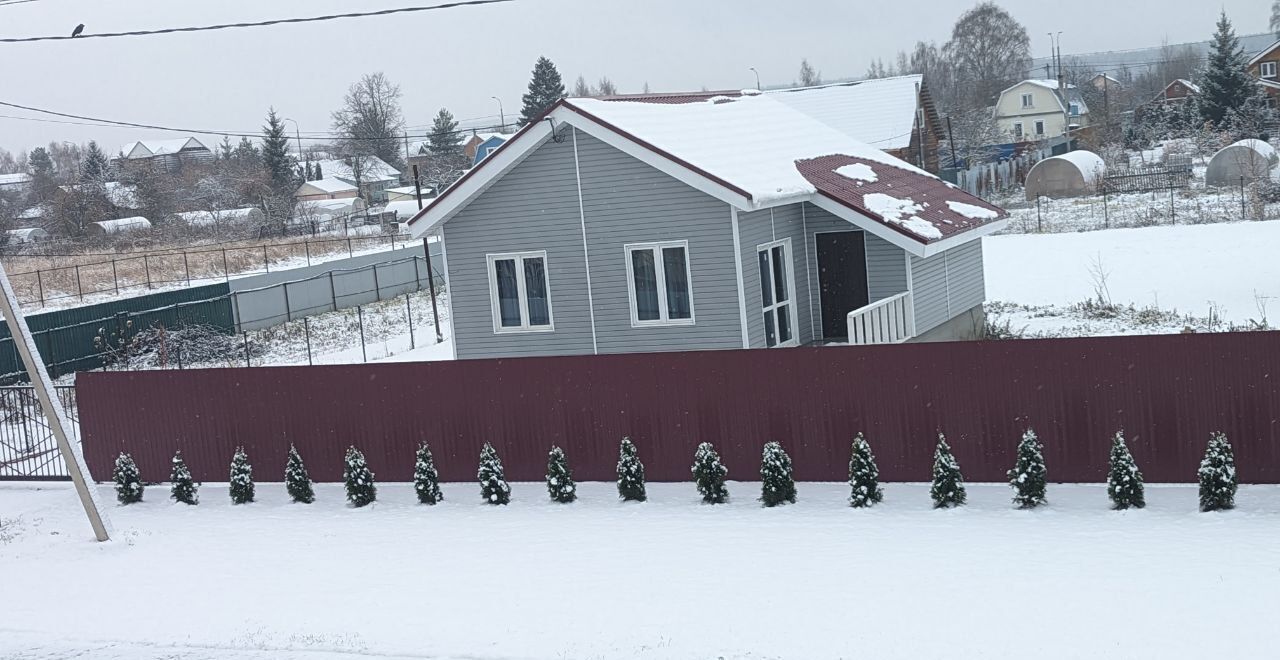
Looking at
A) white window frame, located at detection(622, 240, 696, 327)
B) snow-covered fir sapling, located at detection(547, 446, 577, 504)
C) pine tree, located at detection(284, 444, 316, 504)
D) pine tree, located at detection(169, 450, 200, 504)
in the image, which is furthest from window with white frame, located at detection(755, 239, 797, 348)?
pine tree, located at detection(169, 450, 200, 504)

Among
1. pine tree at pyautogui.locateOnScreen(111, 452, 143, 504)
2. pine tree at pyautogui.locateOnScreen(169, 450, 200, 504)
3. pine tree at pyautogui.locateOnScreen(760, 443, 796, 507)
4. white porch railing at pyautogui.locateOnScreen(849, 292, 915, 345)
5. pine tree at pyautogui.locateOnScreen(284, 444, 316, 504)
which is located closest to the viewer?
pine tree at pyautogui.locateOnScreen(760, 443, 796, 507)

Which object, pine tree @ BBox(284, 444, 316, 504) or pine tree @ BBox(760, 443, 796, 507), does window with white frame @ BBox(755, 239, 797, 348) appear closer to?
pine tree @ BBox(760, 443, 796, 507)

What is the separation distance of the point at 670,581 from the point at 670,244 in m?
8.96

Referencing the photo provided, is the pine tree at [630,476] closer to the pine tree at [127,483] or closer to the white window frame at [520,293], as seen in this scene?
the white window frame at [520,293]

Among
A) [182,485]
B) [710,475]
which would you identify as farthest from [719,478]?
[182,485]

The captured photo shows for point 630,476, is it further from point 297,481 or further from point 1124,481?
point 1124,481

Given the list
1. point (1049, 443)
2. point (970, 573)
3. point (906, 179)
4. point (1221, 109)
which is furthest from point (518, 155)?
point (1221, 109)

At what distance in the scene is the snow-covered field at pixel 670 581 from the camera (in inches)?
372

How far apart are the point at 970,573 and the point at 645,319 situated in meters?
9.89

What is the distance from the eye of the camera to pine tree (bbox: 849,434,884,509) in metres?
13.2

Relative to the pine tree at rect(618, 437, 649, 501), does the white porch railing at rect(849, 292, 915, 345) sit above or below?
above

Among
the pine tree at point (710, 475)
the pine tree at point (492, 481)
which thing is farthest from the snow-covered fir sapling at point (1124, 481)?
the pine tree at point (492, 481)

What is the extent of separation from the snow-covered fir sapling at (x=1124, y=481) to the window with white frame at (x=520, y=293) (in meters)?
10.6

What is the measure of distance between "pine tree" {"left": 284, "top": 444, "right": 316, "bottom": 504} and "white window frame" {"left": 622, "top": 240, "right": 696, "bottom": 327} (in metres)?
6.32
